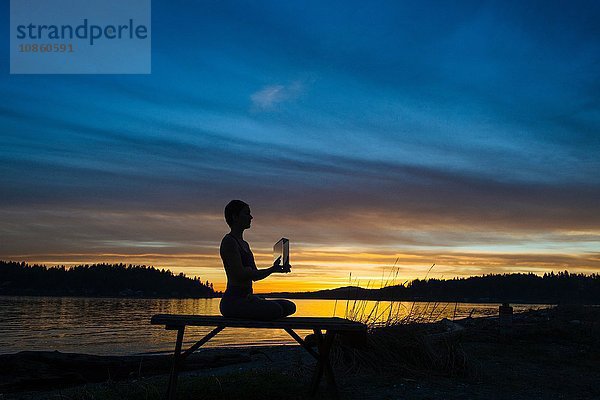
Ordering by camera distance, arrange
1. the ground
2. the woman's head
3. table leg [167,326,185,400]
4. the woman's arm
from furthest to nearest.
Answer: the ground
the woman's head
the woman's arm
table leg [167,326,185,400]

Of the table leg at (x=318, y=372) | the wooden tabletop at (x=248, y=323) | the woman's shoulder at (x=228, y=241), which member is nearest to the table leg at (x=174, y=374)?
the wooden tabletop at (x=248, y=323)

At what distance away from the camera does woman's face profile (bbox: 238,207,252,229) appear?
6.12m

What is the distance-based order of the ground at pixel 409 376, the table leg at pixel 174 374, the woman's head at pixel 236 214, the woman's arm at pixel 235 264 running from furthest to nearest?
the ground at pixel 409 376 → the woman's head at pixel 236 214 → the woman's arm at pixel 235 264 → the table leg at pixel 174 374

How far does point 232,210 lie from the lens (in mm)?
6141

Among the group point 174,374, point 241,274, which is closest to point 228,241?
point 241,274

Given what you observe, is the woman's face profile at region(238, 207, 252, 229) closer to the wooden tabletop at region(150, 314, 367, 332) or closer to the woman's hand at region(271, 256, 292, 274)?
the woman's hand at region(271, 256, 292, 274)

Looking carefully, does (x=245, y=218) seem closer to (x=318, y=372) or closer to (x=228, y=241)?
(x=228, y=241)

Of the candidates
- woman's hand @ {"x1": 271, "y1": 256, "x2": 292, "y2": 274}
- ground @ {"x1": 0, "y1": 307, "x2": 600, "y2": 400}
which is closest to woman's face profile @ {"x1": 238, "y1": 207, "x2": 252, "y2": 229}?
woman's hand @ {"x1": 271, "y1": 256, "x2": 292, "y2": 274}

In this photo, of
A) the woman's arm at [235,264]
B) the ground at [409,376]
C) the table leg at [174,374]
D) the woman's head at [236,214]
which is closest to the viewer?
the table leg at [174,374]

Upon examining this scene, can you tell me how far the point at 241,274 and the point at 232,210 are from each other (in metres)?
0.74

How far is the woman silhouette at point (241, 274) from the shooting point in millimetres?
5879

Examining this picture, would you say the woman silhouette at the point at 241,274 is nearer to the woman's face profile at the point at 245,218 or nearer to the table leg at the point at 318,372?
the woman's face profile at the point at 245,218

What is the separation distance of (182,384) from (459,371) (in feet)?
13.3

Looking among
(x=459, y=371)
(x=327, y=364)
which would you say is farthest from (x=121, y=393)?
(x=459, y=371)
